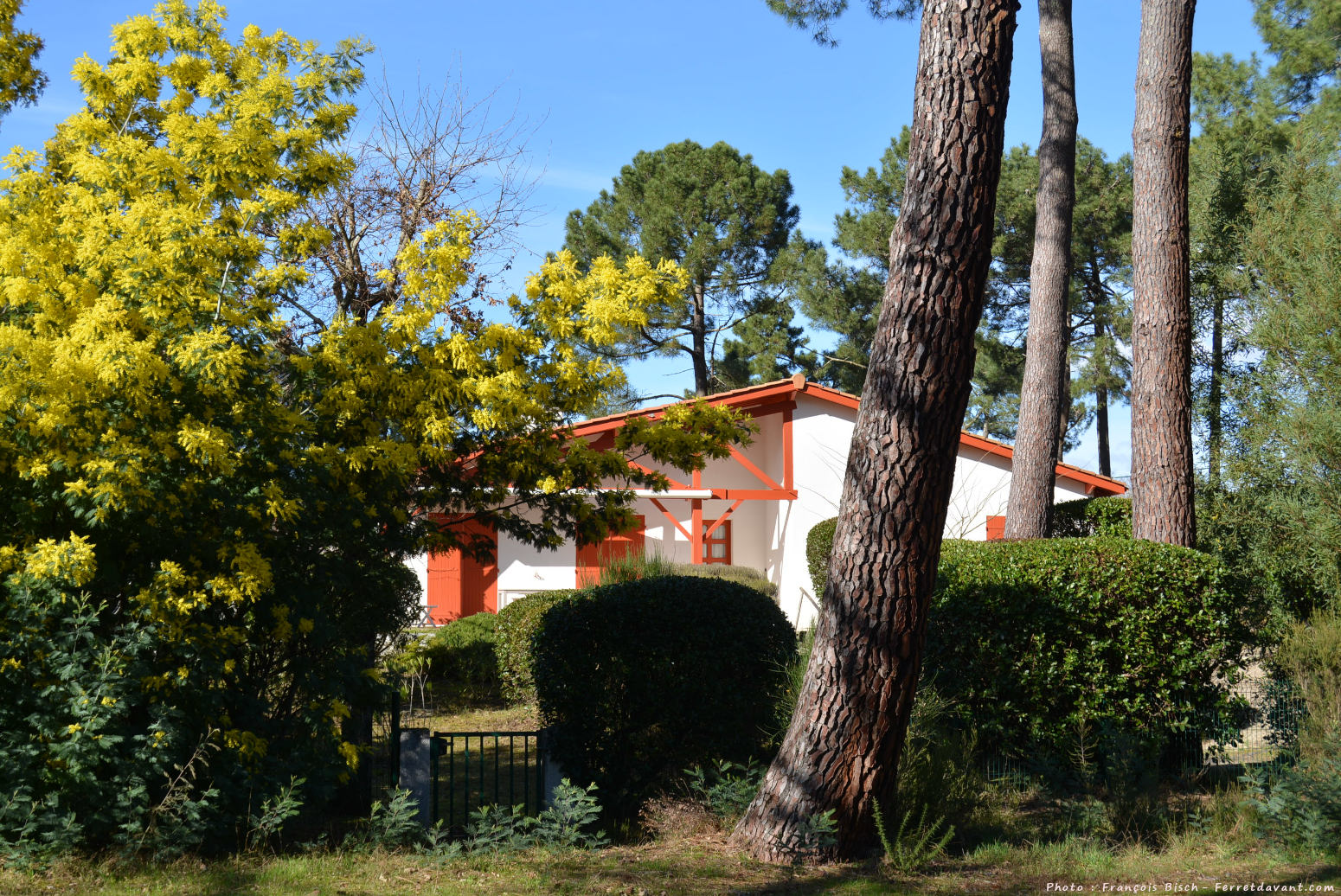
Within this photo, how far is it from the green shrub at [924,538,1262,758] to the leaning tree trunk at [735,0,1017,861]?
2249 mm

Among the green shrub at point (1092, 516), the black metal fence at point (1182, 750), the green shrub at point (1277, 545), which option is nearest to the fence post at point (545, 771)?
the black metal fence at point (1182, 750)

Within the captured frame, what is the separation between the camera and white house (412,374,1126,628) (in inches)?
754

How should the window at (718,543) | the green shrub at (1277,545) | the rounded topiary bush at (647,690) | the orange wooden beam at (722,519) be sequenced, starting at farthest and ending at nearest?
the window at (718,543)
the orange wooden beam at (722,519)
the green shrub at (1277,545)
the rounded topiary bush at (647,690)

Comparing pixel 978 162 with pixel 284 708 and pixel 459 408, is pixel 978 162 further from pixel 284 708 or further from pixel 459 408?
pixel 284 708

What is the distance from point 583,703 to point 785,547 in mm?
13446

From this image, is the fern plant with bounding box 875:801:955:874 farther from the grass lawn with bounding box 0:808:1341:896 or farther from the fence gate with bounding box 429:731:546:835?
the fence gate with bounding box 429:731:546:835

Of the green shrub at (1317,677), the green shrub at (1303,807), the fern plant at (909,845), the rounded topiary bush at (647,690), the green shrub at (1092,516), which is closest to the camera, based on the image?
the fern plant at (909,845)

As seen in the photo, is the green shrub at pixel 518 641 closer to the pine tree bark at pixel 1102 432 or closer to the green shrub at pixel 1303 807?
the green shrub at pixel 1303 807

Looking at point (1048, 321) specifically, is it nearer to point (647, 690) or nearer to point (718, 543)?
point (647, 690)

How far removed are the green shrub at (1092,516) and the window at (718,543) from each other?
23.4 feet

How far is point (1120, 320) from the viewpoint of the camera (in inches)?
1006

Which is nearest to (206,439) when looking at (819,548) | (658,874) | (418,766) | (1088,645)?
(418,766)

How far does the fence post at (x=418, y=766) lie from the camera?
6.30 metres

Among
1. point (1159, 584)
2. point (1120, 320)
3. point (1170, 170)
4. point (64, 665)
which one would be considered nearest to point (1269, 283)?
point (1170, 170)
